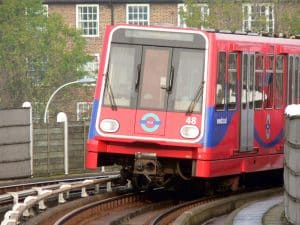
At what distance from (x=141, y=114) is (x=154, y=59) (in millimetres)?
920

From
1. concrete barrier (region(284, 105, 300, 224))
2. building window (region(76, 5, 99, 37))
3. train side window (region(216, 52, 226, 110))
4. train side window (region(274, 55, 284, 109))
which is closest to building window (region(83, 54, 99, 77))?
building window (region(76, 5, 99, 37))

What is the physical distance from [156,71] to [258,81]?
8.20 feet

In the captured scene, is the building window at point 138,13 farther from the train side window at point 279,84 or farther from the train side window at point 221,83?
the train side window at point 221,83

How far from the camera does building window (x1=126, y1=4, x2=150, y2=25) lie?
6512cm

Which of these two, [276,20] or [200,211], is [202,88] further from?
[276,20]

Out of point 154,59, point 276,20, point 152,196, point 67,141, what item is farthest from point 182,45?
point 276,20

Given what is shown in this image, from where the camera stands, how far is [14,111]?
1055 inches

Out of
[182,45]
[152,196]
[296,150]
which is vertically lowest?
[152,196]

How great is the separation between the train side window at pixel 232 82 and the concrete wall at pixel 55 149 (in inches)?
310

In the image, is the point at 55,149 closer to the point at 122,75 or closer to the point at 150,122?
the point at 122,75

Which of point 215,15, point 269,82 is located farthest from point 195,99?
point 215,15

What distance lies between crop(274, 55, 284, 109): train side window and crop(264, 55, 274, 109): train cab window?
22 cm

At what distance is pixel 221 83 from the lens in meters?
20.8

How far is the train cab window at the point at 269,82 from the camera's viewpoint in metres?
22.6
